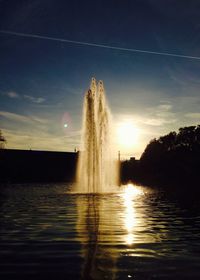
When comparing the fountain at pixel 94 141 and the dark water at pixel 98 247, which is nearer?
the dark water at pixel 98 247

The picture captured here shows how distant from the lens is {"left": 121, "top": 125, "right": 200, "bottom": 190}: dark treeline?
8449 cm

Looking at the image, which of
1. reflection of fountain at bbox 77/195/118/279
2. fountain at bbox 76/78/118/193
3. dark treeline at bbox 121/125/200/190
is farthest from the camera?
dark treeline at bbox 121/125/200/190

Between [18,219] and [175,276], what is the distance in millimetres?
11337

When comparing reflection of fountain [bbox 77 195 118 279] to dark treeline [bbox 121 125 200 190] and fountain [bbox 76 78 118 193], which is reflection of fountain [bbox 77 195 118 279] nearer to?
fountain [bbox 76 78 118 193]

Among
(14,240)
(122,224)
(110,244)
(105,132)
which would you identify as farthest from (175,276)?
(105,132)

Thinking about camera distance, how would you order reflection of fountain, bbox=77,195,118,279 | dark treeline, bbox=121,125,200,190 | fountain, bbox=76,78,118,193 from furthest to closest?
dark treeline, bbox=121,125,200,190, fountain, bbox=76,78,118,193, reflection of fountain, bbox=77,195,118,279

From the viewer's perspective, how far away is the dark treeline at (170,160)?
84.5 metres

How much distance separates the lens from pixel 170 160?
317 feet

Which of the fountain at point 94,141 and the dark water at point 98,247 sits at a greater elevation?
the fountain at point 94,141

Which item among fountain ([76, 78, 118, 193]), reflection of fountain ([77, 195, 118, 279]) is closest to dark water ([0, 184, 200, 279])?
reflection of fountain ([77, 195, 118, 279])

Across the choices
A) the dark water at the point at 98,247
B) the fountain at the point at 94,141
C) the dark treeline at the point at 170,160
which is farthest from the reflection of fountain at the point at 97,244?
the dark treeline at the point at 170,160

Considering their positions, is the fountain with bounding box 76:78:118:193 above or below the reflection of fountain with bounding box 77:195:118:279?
above

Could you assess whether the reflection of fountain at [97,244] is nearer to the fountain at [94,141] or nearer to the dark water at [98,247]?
the dark water at [98,247]

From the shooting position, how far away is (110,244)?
1270 centimetres
